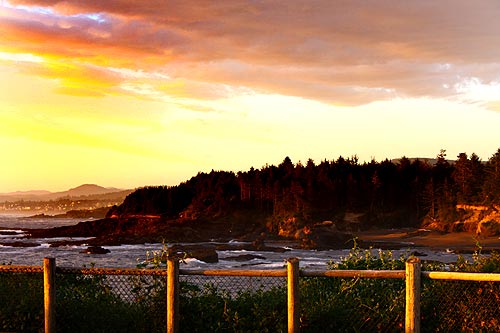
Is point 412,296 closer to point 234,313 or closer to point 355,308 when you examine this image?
point 355,308

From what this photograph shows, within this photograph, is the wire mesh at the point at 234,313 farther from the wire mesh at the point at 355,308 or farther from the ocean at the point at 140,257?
the ocean at the point at 140,257

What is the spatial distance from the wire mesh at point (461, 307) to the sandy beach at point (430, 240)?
46404 millimetres

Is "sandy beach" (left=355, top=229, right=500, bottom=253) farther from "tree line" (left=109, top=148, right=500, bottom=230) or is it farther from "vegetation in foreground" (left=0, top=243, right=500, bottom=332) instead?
"vegetation in foreground" (left=0, top=243, right=500, bottom=332)

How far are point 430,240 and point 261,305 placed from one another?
61.0 metres

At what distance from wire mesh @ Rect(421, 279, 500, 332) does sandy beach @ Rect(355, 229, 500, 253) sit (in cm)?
4640

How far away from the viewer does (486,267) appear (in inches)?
467

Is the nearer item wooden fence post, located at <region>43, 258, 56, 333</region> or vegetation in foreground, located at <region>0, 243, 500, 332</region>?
vegetation in foreground, located at <region>0, 243, 500, 332</region>

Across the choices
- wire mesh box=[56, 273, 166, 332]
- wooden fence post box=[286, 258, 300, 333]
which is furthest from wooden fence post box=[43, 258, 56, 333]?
wooden fence post box=[286, 258, 300, 333]

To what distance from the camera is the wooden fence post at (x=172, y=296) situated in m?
10.5

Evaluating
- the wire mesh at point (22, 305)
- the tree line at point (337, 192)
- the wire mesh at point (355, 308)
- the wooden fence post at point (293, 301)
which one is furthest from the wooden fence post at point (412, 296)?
the tree line at point (337, 192)

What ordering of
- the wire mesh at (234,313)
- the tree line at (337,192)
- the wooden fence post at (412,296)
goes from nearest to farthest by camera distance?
the wooden fence post at (412,296) → the wire mesh at (234,313) → the tree line at (337,192)

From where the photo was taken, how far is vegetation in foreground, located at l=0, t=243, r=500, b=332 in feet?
34.8

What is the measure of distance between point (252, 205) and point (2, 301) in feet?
300

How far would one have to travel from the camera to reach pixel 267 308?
35.6ft
